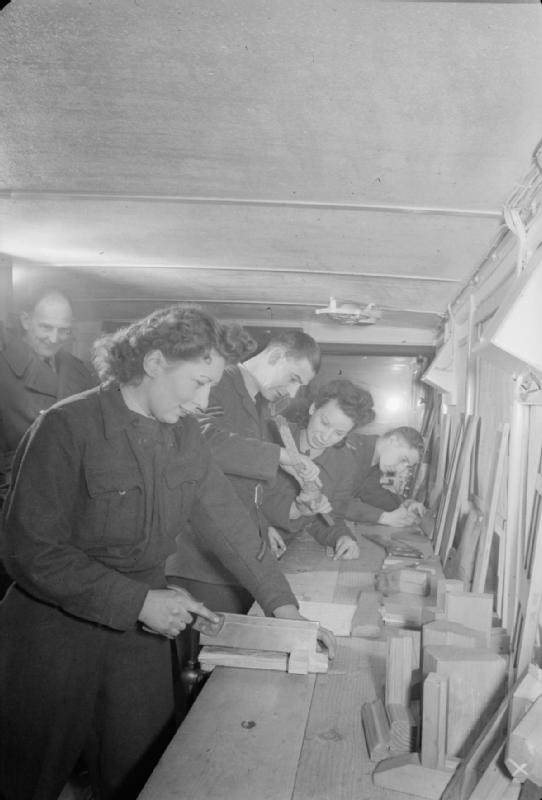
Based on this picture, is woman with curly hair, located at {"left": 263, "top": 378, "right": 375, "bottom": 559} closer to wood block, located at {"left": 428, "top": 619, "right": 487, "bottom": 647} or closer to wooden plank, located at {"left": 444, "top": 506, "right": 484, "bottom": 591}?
wooden plank, located at {"left": 444, "top": 506, "right": 484, "bottom": 591}

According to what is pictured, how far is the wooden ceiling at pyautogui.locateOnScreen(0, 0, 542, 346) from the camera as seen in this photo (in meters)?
1.19

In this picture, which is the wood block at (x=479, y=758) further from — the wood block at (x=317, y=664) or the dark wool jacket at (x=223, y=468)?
the dark wool jacket at (x=223, y=468)

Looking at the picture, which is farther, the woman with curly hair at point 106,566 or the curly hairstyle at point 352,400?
the curly hairstyle at point 352,400

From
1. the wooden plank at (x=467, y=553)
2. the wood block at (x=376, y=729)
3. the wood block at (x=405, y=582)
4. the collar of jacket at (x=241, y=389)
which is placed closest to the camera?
the wood block at (x=376, y=729)

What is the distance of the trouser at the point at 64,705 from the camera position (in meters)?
1.85

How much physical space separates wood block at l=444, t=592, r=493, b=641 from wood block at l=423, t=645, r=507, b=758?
37cm

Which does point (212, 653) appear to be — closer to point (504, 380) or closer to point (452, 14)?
point (452, 14)

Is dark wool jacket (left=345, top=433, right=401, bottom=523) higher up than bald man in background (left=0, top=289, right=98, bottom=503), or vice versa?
bald man in background (left=0, top=289, right=98, bottom=503)

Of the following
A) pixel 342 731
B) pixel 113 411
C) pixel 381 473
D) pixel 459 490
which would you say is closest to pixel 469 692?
pixel 342 731

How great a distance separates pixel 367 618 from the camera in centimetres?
218

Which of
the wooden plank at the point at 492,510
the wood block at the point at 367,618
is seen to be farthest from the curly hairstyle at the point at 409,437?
the wood block at the point at 367,618

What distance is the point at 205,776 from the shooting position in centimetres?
122

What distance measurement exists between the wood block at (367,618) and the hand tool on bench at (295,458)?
34.9 inches

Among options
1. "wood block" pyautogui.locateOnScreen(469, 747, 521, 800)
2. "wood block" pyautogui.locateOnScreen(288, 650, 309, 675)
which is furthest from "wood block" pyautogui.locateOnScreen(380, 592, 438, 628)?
"wood block" pyautogui.locateOnScreen(469, 747, 521, 800)
